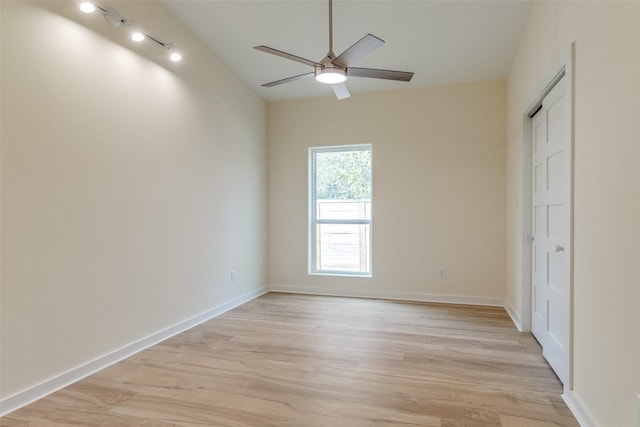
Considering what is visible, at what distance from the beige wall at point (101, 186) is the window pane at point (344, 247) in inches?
56.5

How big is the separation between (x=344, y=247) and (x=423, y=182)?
53.6 inches

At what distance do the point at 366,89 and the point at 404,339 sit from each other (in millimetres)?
3034

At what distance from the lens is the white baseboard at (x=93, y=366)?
2.00 meters

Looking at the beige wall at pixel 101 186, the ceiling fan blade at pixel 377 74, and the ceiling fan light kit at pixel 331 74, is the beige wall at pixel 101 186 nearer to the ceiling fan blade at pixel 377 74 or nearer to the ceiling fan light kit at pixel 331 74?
the ceiling fan light kit at pixel 331 74

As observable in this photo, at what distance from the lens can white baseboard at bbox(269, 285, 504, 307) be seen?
4.25m

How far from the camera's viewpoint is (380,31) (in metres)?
3.41

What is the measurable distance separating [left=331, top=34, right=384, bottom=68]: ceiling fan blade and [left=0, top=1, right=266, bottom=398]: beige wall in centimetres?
168

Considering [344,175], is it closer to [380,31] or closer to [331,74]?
[380,31]

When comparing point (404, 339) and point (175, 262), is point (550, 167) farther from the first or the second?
point (175, 262)

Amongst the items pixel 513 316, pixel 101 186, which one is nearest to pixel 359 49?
pixel 101 186

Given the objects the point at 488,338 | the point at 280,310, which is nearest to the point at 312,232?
the point at 280,310

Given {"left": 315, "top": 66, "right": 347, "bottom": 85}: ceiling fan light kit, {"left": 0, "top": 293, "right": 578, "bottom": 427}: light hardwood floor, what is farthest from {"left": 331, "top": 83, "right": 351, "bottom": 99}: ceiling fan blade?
{"left": 0, "top": 293, "right": 578, "bottom": 427}: light hardwood floor

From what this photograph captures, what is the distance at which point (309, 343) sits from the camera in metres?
3.01

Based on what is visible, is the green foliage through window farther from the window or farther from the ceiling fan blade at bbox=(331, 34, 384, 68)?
the ceiling fan blade at bbox=(331, 34, 384, 68)
